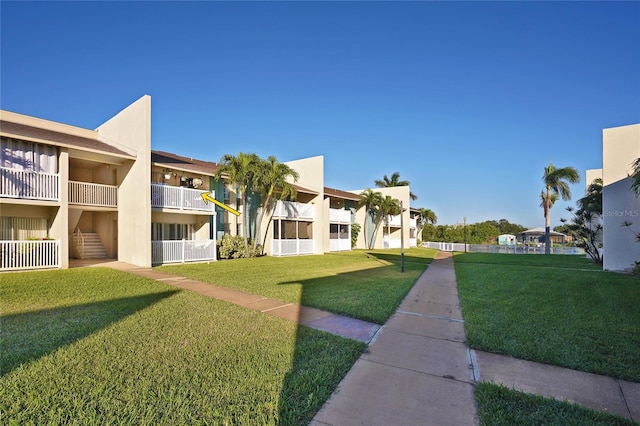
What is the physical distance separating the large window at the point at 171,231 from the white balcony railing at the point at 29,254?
4734 millimetres

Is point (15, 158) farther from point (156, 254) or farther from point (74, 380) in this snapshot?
point (74, 380)

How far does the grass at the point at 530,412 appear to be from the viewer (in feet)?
9.58

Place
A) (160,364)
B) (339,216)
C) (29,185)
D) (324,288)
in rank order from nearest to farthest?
(160,364) → (324,288) → (29,185) → (339,216)

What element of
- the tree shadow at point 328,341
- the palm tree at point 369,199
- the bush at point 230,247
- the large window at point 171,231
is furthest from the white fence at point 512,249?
the large window at point 171,231

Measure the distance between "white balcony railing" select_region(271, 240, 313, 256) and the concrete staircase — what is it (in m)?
9.92

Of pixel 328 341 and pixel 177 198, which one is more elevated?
pixel 177 198

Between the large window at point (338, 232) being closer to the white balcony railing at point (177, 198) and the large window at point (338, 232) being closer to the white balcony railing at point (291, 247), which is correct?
the white balcony railing at point (291, 247)

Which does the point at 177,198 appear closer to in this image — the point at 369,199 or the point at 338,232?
the point at 338,232

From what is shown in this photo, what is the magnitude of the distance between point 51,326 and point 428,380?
6.22m

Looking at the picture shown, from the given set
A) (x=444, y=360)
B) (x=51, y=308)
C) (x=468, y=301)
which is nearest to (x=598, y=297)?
(x=468, y=301)

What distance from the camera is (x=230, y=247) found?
18.0 metres

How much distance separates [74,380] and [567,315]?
8.63 metres

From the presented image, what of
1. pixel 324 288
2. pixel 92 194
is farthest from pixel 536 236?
pixel 92 194

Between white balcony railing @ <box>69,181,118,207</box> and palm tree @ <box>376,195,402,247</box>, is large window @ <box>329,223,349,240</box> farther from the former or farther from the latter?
white balcony railing @ <box>69,181,118,207</box>
